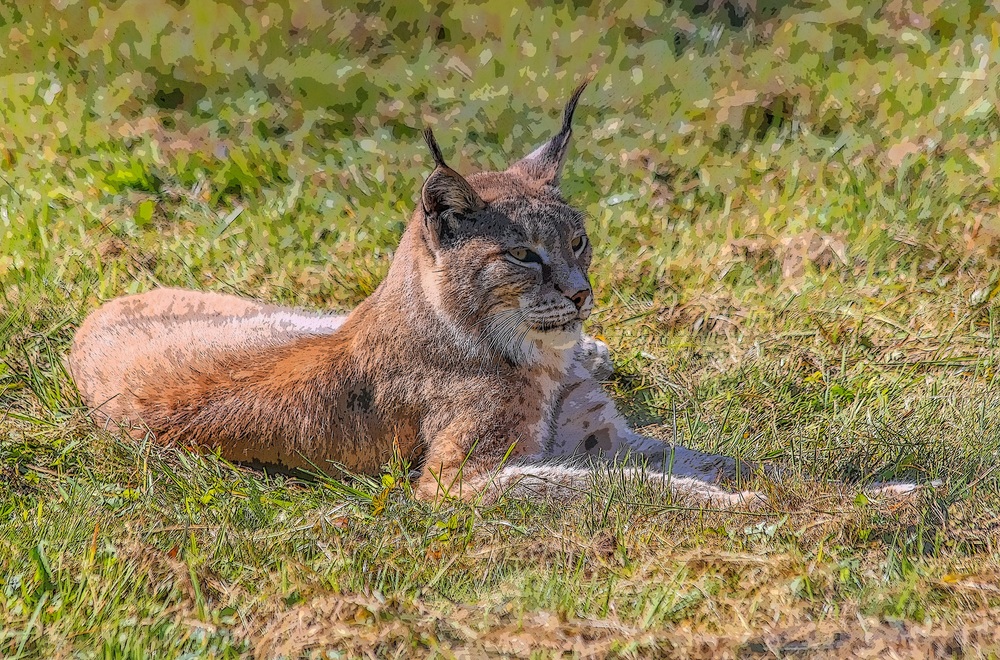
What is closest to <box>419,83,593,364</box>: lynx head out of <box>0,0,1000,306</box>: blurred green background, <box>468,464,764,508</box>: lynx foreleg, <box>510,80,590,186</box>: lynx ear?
<box>510,80,590,186</box>: lynx ear

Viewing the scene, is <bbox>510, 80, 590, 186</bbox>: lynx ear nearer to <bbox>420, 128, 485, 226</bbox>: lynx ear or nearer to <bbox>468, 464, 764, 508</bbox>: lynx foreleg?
<bbox>420, 128, 485, 226</bbox>: lynx ear

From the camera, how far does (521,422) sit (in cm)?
482

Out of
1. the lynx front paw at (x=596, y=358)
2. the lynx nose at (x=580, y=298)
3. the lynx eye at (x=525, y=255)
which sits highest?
the lynx eye at (x=525, y=255)

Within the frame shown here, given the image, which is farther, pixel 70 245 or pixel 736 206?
pixel 736 206

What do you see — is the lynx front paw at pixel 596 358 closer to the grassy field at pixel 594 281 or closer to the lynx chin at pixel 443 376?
the grassy field at pixel 594 281

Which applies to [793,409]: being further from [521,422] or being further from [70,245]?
[70,245]

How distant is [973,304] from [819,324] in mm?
827

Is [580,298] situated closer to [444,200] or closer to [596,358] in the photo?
[444,200]

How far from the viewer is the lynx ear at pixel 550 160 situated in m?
5.11

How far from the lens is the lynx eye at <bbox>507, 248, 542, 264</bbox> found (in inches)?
188

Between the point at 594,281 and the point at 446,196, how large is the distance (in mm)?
1960

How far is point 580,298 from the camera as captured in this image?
475 centimetres

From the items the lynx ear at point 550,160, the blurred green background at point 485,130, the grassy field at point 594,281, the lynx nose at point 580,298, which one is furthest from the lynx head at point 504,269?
the blurred green background at point 485,130

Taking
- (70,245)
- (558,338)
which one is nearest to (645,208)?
(558,338)
